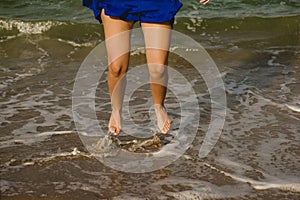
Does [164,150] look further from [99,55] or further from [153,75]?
[99,55]

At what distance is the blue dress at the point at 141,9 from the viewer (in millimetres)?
4312

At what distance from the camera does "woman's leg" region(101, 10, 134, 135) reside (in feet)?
14.7

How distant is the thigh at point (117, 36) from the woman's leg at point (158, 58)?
0.47ft

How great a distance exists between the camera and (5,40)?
953 centimetres

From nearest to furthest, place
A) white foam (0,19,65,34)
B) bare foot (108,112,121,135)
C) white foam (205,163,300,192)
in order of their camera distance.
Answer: white foam (205,163,300,192) → bare foot (108,112,121,135) → white foam (0,19,65,34)

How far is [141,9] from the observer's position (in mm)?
4324

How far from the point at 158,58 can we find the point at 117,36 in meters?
Result: 0.36

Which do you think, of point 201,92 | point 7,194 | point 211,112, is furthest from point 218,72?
point 7,194

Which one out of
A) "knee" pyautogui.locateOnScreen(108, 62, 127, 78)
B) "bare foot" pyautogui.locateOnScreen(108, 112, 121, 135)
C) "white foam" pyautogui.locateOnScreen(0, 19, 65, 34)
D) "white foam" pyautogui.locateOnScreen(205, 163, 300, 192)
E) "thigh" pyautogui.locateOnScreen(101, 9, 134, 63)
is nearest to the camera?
"white foam" pyautogui.locateOnScreen(205, 163, 300, 192)

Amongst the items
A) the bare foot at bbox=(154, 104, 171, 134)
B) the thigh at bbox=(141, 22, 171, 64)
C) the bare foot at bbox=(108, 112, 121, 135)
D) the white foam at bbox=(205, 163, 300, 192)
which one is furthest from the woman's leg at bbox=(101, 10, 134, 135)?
the white foam at bbox=(205, 163, 300, 192)

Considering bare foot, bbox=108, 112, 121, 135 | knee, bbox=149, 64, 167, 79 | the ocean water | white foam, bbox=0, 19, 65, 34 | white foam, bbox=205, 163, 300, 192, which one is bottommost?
white foam, bbox=0, 19, 65, 34

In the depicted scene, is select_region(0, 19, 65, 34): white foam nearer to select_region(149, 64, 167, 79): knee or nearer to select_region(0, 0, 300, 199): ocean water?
select_region(0, 0, 300, 199): ocean water

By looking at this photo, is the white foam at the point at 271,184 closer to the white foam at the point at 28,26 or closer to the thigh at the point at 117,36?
the thigh at the point at 117,36

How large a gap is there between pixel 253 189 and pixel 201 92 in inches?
98.6
